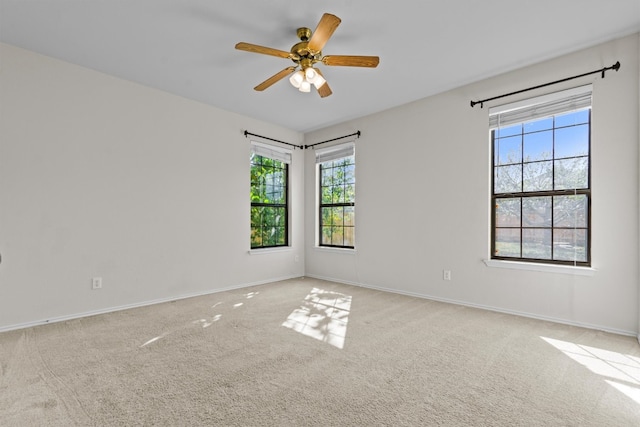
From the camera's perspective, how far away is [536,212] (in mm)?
3266

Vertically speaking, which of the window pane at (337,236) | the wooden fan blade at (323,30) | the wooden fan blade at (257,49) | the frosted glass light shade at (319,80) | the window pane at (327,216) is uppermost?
the wooden fan blade at (323,30)

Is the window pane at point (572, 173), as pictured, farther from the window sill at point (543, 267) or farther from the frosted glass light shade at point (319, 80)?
the frosted glass light shade at point (319, 80)

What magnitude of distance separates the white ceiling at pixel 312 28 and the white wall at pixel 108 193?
1.21 ft

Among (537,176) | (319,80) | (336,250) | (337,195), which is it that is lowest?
(336,250)

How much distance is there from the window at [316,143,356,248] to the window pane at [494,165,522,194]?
80.5 inches

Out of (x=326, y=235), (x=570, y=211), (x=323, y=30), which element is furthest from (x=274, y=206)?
(x=570, y=211)

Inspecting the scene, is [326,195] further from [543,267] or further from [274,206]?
[543,267]

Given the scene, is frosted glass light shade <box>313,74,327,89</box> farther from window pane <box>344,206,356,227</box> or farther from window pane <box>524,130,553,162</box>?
window pane <box>344,206,356,227</box>

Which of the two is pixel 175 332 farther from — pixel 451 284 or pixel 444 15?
pixel 444 15

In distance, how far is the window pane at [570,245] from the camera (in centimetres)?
300

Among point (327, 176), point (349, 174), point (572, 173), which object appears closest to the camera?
point (572, 173)

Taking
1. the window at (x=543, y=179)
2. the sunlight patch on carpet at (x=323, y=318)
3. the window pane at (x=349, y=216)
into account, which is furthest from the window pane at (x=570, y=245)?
the window pane at (x=349, y=216)

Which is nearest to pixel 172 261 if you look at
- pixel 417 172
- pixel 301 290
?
pixel 301 290

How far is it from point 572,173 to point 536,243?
0.77m
